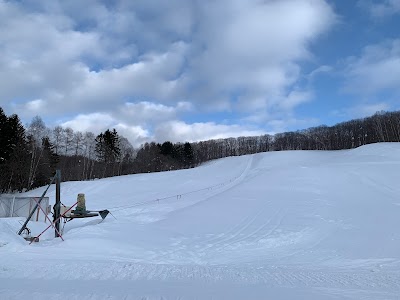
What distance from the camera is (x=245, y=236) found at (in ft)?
46.0

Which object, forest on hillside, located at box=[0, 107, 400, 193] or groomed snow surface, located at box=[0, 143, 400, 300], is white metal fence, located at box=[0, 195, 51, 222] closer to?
groomed snow surface, located at box=[0, 143, 400, 300]

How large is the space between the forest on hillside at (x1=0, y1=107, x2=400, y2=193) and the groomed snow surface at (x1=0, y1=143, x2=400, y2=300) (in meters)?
25.7

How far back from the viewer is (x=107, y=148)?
2736 inches

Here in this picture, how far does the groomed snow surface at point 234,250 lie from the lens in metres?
6.14

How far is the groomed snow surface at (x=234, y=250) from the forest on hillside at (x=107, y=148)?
2574 cm

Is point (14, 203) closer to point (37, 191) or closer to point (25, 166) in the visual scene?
point (37, 191)

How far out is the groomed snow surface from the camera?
6137 mm

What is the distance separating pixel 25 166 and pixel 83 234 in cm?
3955

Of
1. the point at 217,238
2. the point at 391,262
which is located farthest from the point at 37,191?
the point at 391,262

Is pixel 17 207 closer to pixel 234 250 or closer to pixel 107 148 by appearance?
pixel 234 250

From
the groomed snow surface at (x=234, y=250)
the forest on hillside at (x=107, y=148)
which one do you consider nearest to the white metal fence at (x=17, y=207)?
the groomed snow surface at (x=234, y=250)

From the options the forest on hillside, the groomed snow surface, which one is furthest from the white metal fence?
the forest on hillside

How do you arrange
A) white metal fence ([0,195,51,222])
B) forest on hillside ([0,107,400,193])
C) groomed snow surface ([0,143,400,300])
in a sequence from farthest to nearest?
1. forest on hillside ([0,107,400,193])
2. white metal fence ([0,195,51,222])
3. groomed snow surface ([0,143,400,300])

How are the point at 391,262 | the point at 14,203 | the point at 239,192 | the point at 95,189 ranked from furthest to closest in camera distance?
the point at 95,189, the point at 239,192, the point at 14,203, the point at 391,262
